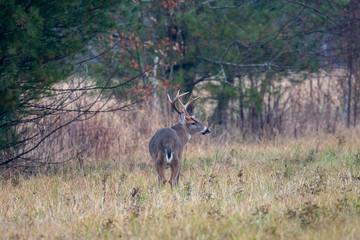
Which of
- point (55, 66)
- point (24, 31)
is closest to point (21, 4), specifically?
point (24, 31)

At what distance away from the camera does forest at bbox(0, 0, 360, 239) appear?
202 inches

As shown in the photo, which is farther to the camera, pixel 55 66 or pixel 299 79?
pixel 299 79

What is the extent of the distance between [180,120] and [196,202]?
4.16 metres

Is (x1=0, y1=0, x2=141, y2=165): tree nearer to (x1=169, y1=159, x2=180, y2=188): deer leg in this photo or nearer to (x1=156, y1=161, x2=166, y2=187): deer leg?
(x1=156, y1=161, x2=166, y2=187): deer leg

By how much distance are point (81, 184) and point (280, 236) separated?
11.9ft

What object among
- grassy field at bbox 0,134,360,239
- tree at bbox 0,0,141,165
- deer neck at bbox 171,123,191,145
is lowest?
grassy field at bbox 0,134,360,239

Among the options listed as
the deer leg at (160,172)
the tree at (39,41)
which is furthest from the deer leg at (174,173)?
the tree at (39,41)

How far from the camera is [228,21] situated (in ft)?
43.9

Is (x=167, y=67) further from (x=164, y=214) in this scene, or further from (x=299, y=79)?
(x=164, y=214)

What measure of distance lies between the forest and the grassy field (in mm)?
25

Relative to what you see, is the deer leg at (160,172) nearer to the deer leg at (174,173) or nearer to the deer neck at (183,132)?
the deer leg at (174,173)

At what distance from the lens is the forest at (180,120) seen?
5137 mm

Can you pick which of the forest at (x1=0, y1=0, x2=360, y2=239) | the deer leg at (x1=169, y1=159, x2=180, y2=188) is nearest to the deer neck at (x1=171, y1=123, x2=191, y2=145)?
the forest at (x1=0, y1=0, x2=360, y2=239)

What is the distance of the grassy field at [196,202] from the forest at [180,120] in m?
0.03
